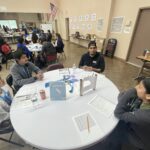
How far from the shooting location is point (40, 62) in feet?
13.9

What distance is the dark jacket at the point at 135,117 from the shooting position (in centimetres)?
90

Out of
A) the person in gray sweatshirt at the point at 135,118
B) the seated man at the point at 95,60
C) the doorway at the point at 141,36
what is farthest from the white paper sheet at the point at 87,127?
the doorway at the point at 141,36

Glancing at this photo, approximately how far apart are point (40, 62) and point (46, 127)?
352 centimetres

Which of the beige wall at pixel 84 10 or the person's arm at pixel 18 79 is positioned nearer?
the person's arm at pixel 18 79

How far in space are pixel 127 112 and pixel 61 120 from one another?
61 cm

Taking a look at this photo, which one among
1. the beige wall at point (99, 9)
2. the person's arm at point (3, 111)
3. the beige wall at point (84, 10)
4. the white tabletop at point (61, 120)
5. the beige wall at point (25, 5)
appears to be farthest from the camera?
the beige wall at point (25, 5)

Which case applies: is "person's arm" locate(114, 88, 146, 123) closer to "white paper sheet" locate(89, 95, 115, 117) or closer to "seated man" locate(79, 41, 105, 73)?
"white paper sheet" locate(89, 95, 115, 117)

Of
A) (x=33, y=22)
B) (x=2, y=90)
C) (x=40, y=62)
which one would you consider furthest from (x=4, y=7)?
(x=2, y=90)

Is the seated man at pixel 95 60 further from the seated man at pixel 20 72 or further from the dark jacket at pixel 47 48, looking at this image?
the dark jacket at pixel 47 48

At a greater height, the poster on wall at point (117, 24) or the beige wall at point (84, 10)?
the beige wall at point (84, 10)

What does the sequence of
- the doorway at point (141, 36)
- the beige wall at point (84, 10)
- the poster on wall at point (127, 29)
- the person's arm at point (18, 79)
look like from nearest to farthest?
1. the person's arm at point (18, 79)
2. the doorway at point (141, 36)
3. the poster on wall at point (127, 29)
4. the beige wall at point (84, 10)

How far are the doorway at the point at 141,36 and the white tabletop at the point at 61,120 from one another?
11.7 ft

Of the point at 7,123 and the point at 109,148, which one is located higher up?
the point at 7,123

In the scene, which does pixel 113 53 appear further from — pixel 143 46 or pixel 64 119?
pixel 64 119
